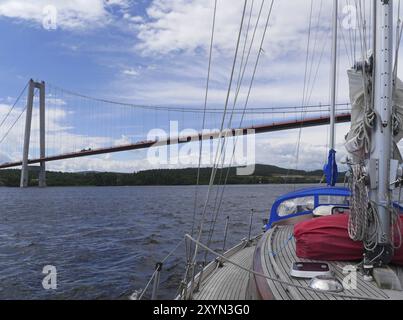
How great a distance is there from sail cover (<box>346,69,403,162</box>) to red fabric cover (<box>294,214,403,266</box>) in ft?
2.00

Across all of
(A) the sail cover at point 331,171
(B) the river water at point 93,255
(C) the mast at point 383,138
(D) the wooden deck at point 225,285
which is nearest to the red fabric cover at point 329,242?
(C) the mast at point 383,138

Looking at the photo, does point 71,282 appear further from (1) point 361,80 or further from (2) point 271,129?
(2) point 271,129

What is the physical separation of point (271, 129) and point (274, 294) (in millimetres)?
26141

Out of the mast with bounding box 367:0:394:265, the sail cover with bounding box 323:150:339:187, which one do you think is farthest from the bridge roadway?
the mast with bounding box 367:0:394:265

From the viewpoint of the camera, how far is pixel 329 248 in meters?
3.36

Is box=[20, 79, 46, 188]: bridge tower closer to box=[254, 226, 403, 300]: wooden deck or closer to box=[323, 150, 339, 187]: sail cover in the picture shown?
box=[323, 150, 339, 187]: sail cover

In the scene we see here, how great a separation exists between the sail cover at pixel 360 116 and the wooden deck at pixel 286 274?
38.2 inches

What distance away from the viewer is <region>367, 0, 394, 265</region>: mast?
304 cm

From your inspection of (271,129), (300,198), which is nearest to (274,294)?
(300,198)

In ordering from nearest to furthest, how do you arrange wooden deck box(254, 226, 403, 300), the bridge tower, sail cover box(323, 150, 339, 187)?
wooden deck box(254, 226, 403, 300)
sail cover box(323, 150, 339, 187)
the bridge tower

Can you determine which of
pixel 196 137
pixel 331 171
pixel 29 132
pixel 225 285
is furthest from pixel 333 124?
pixel 29 132

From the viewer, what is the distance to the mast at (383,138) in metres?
3.04

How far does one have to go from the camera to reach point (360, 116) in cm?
338

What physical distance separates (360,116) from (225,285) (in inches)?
88.1
